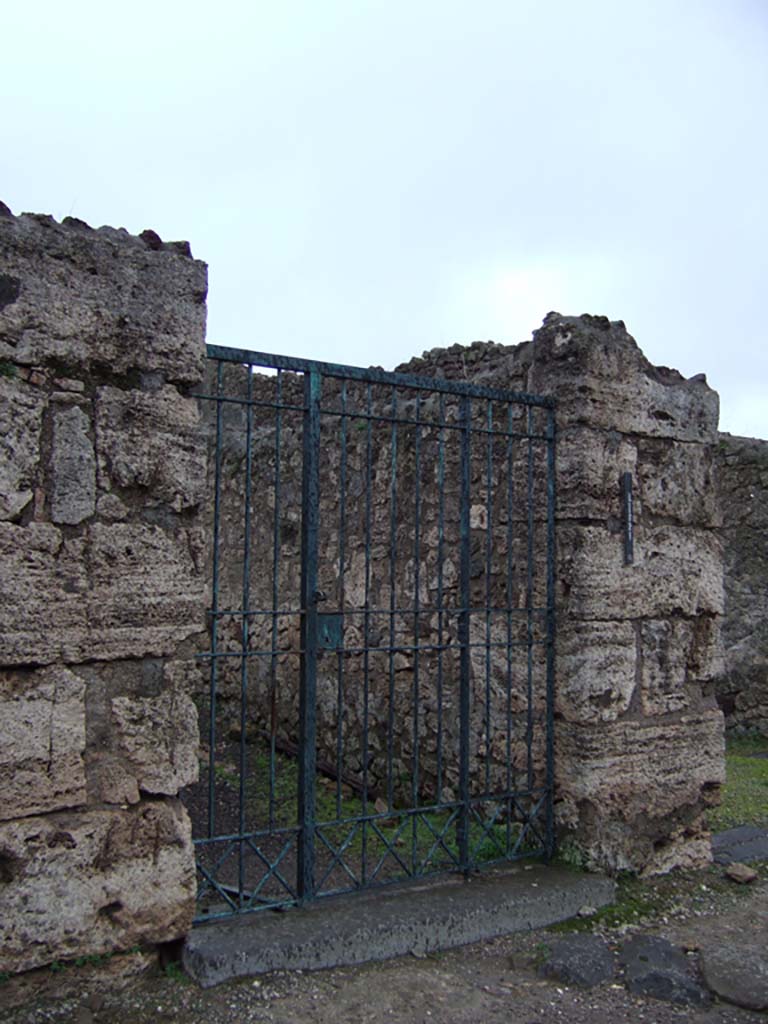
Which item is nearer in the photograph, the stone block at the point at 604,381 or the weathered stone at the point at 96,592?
the weathered stone at the point at 96,592

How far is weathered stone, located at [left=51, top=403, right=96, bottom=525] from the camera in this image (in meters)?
2.89

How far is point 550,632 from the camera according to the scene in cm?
418

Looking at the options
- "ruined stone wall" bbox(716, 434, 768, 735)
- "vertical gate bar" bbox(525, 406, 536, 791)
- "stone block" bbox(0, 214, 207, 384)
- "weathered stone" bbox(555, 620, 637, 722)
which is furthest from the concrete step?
"ruined stone wall" bbox(716, 434, 768, 735)

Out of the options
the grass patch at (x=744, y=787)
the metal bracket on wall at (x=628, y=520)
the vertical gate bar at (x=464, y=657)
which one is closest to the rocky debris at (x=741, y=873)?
the grass patch at (x=744, y=787)

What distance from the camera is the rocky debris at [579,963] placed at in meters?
3.24

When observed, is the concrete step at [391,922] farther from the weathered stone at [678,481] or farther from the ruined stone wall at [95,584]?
the weathered stone at [678,481]

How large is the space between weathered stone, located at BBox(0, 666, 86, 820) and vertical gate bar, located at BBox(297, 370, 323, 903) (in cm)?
89

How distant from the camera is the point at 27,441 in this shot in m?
2.85

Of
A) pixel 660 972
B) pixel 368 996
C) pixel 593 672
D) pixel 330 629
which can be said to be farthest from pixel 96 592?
pixel 660 972

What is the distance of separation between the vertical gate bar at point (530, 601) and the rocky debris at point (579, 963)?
772mm

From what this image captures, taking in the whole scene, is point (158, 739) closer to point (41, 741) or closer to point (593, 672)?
point (41, 741)

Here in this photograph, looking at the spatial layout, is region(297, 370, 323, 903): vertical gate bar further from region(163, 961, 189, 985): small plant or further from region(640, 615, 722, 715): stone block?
region(640, 615, 722, 715): stone block

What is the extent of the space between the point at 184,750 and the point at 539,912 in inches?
64.0

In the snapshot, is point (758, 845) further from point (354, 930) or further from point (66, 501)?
point (66, 501)
